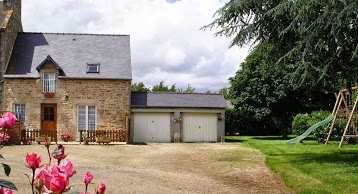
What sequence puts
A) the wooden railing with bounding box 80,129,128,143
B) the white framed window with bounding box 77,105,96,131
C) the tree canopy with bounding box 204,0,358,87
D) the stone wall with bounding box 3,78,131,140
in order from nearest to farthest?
the tree canopy with bounding box 204,0,358,87 < the wooden railing with bounding box 80,129,128,143 < the stone wall with bounding box 3,78,131,140 < the white framed window with bounding box 77,105,96,131

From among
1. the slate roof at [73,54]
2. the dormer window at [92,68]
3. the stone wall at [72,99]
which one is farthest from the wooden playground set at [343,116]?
the dormer window at [92,68]

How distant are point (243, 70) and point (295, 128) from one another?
22.7 feet

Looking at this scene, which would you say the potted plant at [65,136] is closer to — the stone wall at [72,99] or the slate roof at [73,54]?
the stone wall at [72,99]

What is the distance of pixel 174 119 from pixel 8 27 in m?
11.2

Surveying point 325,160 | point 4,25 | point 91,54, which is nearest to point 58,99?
point 91,54

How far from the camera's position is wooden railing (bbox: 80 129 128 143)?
2148cm

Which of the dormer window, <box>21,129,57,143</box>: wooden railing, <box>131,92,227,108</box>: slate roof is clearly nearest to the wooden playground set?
<box>131,92,227,108</box>: slate roof

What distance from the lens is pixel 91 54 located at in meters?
25.2

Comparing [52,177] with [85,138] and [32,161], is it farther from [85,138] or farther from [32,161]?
[85,138]

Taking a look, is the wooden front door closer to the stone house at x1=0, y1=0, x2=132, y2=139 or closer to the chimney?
the stone house at x1=0, y1=0, x2=132, y2=139

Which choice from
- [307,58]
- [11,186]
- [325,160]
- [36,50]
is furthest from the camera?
[36,50]

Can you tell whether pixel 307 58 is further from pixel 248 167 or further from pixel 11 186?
pixel 11 186

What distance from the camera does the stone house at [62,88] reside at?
23.2 meters

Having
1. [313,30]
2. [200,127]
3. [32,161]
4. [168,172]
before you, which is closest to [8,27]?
[200,127]
